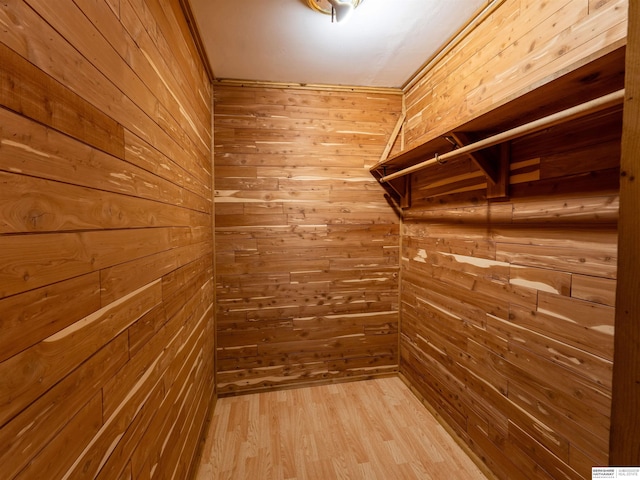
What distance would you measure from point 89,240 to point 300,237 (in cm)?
173

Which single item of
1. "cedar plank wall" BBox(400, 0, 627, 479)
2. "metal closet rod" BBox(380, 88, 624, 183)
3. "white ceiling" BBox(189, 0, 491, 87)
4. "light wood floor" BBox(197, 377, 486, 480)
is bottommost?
"light wood floor" BBox(197, 377, 486, 480)

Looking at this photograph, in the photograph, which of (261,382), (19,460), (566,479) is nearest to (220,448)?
(261,382)

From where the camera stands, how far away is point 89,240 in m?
0.67

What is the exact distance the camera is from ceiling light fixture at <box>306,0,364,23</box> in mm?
1407

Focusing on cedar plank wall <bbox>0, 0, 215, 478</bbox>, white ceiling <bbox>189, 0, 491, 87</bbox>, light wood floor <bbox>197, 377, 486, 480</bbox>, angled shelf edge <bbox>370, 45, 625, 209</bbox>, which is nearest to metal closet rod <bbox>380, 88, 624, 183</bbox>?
angled shelf edge <bbox>370, 45, 625, 209</bbox>

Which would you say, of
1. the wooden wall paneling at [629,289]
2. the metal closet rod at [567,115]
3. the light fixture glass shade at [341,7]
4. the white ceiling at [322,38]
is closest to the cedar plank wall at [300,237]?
the white ceiling at [322,38]

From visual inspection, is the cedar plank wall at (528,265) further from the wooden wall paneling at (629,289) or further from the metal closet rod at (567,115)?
the wooden wall paneling at (629,289)

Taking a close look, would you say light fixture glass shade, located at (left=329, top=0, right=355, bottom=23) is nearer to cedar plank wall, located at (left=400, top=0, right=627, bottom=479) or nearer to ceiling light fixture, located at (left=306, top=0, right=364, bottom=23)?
ceiling light fixture, located at (left=306, top=0, right=364, bottom=23)

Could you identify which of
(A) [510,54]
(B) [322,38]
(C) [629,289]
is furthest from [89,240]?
(A) [510,54]

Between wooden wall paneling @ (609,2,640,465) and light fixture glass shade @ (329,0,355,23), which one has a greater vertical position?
light fixture glass shade @ (329,0,355,23)

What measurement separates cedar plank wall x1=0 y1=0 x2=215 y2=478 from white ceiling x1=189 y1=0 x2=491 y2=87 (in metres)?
0.49

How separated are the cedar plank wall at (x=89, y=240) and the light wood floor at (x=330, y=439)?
55cm

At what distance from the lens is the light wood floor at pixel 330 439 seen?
5.23 ft

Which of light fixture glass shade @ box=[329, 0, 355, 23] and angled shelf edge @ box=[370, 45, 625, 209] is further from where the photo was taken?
light fixture glass shade @ box=[329, 0, 355, 23]
